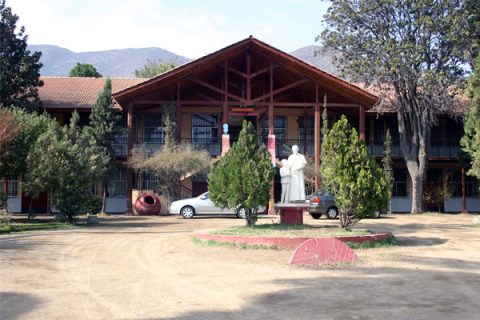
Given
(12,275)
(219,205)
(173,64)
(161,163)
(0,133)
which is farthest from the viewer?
(173,64)

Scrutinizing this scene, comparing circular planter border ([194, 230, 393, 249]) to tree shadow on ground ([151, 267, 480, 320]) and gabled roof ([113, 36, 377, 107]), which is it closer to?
tree shadow on ground ([151, 267, 480, 320])

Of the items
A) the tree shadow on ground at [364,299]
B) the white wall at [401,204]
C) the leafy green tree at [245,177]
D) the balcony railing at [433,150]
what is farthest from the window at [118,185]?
the tree shadow on ground at [364,299]

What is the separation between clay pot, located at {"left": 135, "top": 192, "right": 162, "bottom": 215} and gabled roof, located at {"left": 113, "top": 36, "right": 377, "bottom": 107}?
16.8 ft

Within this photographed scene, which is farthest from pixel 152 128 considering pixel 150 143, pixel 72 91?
pixel 72 91

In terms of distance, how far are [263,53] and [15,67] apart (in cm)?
1259

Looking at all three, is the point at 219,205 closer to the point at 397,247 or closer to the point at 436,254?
the point at 397,247

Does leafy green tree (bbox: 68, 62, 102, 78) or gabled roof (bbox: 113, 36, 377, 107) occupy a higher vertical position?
leafy green tree (bbox: 68, 62, 102, 78)

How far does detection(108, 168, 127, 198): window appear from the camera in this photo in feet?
99.9

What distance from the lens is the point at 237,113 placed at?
96.2ft

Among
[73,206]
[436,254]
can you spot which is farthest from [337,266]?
[73,206]

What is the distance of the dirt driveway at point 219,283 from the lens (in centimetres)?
662

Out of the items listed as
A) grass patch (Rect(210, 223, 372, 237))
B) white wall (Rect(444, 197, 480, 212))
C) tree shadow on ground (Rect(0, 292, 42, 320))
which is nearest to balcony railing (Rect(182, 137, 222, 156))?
white wall (Rect(444, 197, 480, 212))

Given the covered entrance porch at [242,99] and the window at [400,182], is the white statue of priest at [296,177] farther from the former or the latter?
the window at [400,182]

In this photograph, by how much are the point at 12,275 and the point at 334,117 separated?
26120mm
